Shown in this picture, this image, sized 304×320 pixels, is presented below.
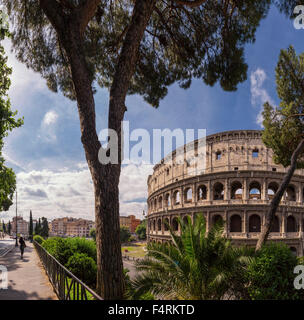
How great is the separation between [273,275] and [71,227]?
160 m

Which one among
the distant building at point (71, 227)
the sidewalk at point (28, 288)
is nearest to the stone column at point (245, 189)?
the sidewalk at point (28, 288)

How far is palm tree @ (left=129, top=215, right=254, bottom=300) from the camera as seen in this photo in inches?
217

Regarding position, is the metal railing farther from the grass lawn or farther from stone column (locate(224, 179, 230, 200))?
the grass lawn

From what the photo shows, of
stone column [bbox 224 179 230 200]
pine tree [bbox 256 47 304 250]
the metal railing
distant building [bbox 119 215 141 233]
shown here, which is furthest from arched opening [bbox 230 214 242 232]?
distant building [bbox 119 215 141 233]

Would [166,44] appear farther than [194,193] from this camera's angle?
No

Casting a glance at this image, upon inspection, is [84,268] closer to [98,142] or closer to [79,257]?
[79,257]

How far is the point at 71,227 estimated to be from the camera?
15162 centimetres

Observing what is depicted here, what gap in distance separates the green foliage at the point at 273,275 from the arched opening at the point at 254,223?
22.9 metres

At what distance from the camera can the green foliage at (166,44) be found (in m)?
8.33

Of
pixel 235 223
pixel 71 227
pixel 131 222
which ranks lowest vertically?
pixel 71 227

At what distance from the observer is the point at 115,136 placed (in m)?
5.22

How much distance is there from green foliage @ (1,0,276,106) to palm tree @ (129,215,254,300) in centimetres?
545

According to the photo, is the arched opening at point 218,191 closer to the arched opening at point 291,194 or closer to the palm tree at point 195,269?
the arched opening at point 291,194

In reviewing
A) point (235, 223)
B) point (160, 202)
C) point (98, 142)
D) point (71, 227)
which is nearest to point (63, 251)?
point (98, 142)
